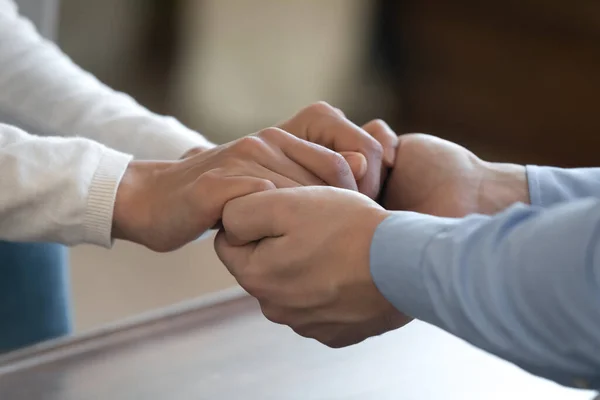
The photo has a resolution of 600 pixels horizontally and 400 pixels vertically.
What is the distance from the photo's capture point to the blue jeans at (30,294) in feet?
2.81

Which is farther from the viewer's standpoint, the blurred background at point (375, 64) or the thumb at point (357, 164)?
the blurred background at point (375, 64)

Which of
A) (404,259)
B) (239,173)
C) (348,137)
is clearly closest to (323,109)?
(348,137)

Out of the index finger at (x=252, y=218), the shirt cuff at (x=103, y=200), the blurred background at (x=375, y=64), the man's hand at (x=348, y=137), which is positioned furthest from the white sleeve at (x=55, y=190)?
the blurred background at (x=375, y=64)

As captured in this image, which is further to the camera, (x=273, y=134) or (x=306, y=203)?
(x=273, y=134)

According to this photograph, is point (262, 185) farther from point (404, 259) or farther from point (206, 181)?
point (404, 259)

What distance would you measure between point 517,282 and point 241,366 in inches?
11.6

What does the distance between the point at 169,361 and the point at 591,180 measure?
0.42 metres

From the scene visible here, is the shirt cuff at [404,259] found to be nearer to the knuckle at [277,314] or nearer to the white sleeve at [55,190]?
the knuckle at [277,314]

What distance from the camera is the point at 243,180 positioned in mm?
760

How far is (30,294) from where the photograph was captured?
873mm

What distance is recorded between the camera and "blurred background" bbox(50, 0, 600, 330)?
8.17 ft

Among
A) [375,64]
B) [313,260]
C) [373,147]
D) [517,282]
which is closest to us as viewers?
[517,282]

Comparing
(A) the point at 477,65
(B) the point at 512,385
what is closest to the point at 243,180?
(B) the point at 512,385

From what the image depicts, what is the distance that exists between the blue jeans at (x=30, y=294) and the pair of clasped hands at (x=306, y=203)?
141mm
